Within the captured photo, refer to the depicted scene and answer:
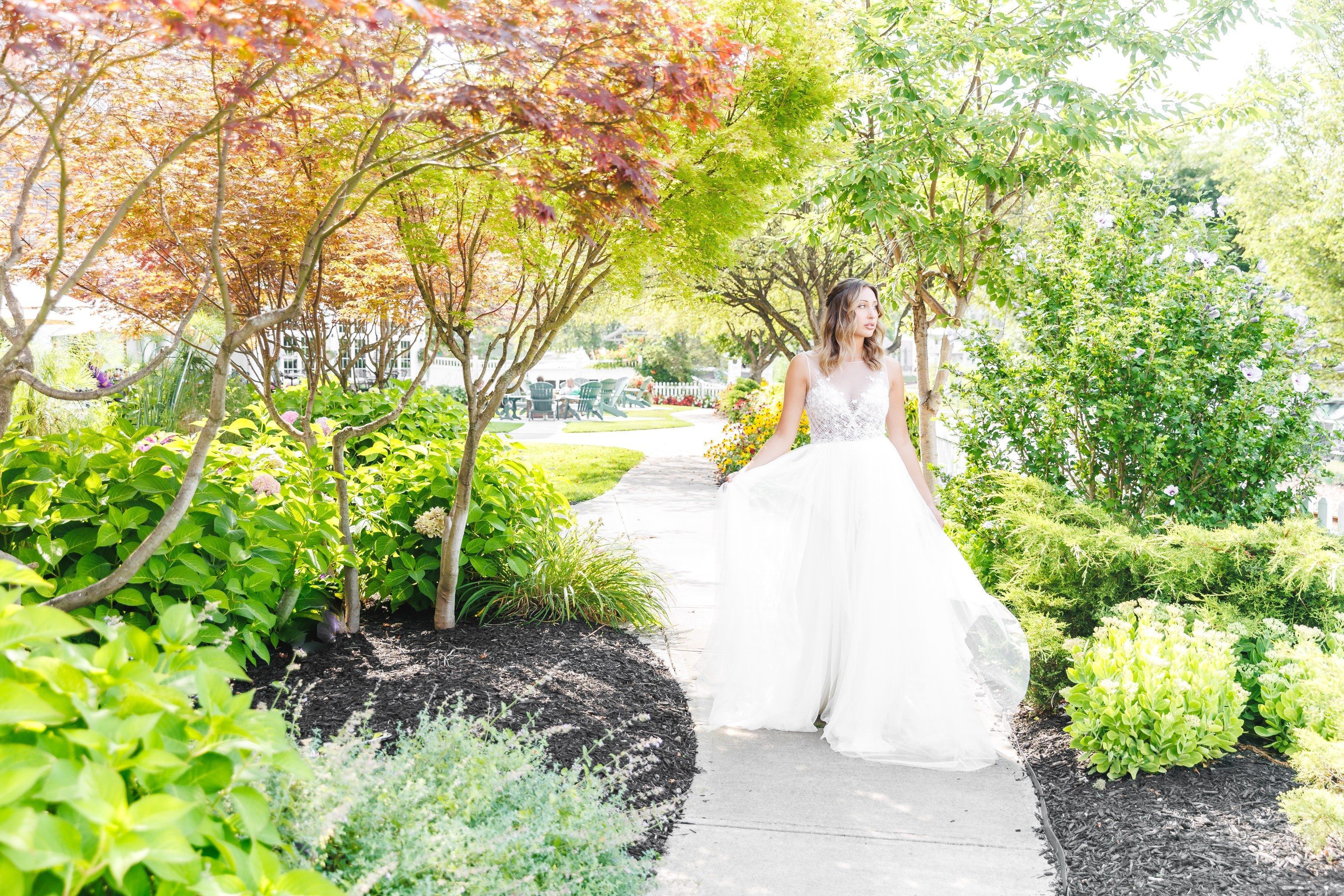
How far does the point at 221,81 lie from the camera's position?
10.8 feet

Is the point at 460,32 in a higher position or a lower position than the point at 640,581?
higher

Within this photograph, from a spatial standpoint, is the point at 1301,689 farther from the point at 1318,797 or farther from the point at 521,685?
the point at 521,685

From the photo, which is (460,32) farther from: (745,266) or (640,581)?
(745,266)

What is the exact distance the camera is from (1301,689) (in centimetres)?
321

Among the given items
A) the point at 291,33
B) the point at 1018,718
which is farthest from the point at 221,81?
the point at 1018,718

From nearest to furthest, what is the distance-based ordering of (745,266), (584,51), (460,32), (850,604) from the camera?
(460,32) < (584,51) < (850,604) < (745,266)

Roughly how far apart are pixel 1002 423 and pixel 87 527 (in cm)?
444

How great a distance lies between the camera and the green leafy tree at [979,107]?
5.11 meters

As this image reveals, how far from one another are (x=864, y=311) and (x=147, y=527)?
2.95 metres

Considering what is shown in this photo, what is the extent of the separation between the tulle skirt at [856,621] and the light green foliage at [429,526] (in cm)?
139

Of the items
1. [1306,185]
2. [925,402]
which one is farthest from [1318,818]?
[1306,185]

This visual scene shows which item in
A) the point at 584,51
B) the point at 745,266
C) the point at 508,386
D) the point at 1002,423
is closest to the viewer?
the point at 584,51

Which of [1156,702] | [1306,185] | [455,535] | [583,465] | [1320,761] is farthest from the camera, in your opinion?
[1306,185]

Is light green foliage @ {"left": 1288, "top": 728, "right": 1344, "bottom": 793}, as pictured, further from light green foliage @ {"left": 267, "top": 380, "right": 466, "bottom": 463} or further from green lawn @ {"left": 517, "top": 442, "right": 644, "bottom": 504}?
green lawn @ {"left": 517, "top": 442, "right": 644, "bottom": 504}
